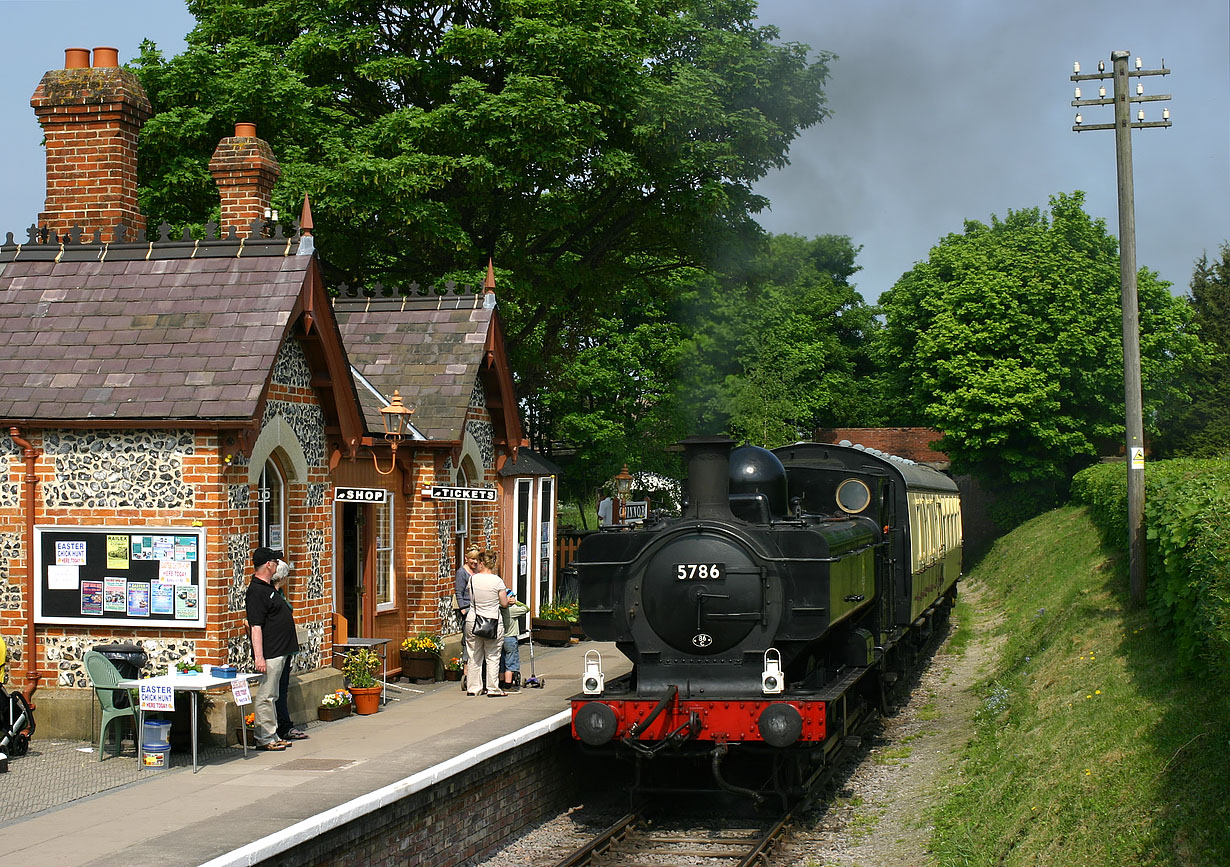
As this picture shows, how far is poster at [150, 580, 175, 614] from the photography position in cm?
1098

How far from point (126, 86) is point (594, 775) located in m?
8.51

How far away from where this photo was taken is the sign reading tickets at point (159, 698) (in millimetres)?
9844

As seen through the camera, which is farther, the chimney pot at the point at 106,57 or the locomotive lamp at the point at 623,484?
the locomotive lamp at the point at 623,484

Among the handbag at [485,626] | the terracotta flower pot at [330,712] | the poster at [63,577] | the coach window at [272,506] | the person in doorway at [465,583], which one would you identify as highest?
the coach window at [272,506]

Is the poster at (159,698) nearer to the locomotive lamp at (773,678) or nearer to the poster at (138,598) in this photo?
the poster at (138,598)

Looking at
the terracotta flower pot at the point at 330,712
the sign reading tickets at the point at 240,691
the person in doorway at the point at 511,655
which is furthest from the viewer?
the person in doorway at the point at 511,655

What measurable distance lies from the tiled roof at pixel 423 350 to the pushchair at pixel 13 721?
5430 mm

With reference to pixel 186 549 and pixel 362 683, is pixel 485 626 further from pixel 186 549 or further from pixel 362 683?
pixel 186 549

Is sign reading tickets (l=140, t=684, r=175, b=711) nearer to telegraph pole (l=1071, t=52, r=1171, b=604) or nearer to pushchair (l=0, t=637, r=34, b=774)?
pushchair (l=0, t=637, r=34, b=774)

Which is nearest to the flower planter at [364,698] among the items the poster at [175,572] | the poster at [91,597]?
the poster at [175,572]

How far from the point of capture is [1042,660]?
1456 centimetres

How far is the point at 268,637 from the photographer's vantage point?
35.2 ft

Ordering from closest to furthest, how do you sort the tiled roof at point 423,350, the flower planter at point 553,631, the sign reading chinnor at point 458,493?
1. the sign reading chinnor at point 458,493
2. the tiled roof at point 423,350
3. the flower planter at point 553,631

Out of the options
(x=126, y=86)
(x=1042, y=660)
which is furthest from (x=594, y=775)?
(x=126, y=86)
